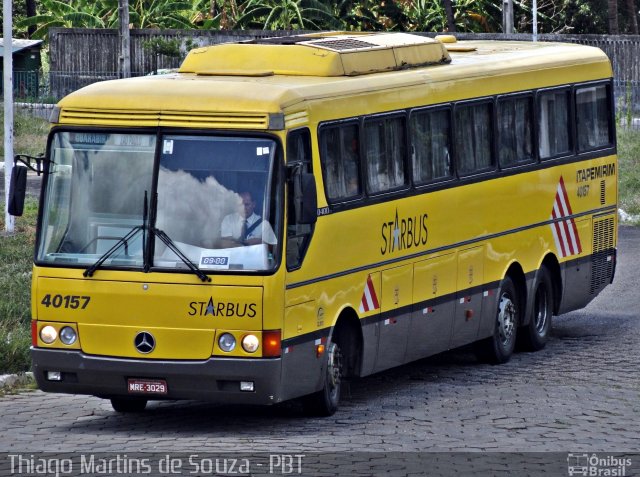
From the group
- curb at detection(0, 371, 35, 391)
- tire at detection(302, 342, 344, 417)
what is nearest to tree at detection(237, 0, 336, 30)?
curb at detection(0, 371, 35, 391)

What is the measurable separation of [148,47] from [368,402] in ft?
119

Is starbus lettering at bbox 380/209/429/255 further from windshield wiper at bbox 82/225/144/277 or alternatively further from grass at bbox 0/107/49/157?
grass at bbox 0/107/49/157

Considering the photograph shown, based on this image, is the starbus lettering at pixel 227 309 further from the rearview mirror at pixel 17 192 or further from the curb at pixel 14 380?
the curb at pixel 14 380

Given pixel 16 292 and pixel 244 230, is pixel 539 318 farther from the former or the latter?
pixel 244 230

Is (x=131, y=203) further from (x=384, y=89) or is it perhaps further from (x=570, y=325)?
(x=570, y=325)

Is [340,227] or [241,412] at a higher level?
[340,227]

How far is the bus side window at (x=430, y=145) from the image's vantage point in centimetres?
1430

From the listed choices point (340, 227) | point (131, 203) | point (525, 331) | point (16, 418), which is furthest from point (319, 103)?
point (525, 331)

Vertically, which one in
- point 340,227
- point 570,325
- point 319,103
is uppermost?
point 319,103

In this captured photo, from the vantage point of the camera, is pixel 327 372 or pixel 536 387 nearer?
pixel 327 372

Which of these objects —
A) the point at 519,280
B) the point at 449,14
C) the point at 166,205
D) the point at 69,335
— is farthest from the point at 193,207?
the point at 449,14

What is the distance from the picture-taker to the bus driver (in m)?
11.6

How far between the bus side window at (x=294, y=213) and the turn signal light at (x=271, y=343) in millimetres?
556

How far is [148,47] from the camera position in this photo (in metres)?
48.6
